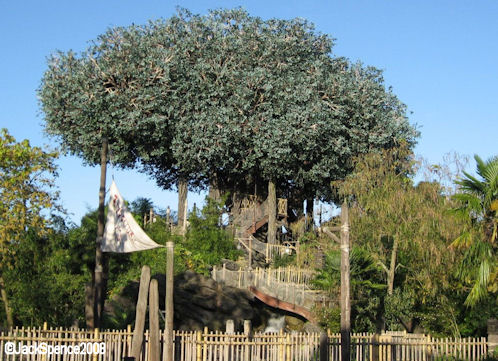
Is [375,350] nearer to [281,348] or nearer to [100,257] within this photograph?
[281,348]

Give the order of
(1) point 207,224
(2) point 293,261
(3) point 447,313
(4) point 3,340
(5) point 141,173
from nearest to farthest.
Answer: (4) point 3,340 < (3) point 447,313 < (2) point 293,261 < (1) point 207,224 < (5) point 141,173

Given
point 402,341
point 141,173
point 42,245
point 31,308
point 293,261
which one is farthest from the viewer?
point 141,173

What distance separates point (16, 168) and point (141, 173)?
71.8 feet

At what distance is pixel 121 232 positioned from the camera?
21656mm

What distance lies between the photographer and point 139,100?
44.0 meters

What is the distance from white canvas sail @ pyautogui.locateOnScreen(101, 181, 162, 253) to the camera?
21.1 metres

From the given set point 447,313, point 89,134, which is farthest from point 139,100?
point 447,313

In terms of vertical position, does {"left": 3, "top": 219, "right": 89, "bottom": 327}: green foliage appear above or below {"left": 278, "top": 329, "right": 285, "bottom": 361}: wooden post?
above

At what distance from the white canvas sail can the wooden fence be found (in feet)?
8.83

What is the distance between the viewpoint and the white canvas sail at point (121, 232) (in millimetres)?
21080

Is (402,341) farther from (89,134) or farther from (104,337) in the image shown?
(89,134)

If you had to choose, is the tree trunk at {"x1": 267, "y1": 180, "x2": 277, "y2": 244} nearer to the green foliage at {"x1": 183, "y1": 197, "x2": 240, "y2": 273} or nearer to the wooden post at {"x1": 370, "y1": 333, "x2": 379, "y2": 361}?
the green foliage at {"x1": 183, "y1": 197, "x2": 240, "y2": 273}

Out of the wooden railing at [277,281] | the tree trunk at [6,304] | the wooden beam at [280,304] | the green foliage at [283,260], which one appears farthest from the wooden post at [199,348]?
the green foliage at [283,260]

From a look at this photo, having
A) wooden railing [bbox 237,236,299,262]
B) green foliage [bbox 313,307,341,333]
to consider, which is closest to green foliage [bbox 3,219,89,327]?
green foliage [bbox 313,307,341,333]
